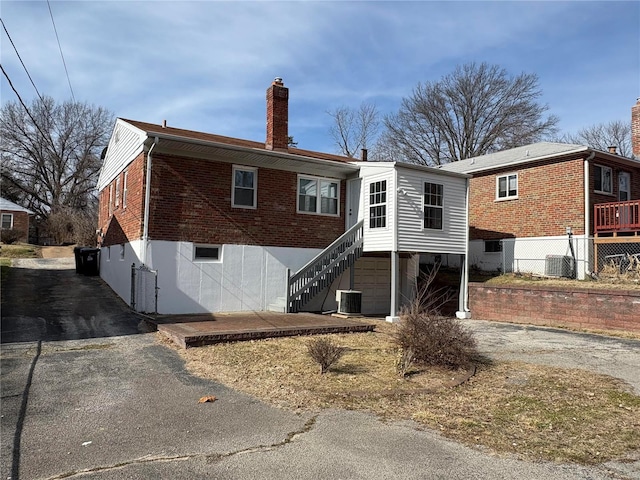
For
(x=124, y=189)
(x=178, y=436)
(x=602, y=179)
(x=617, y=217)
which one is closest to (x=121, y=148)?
(x=124, y=189)

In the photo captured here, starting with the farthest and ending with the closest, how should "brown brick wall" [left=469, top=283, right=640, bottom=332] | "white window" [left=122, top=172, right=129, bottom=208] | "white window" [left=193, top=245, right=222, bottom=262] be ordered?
"white window" [left=122, top=172, right=129, bottom=208] < "white window" [left=193, top=245, right=222, bottom=262] < "brown brick wall" [left=469, top=283, right=640, bottom=332]

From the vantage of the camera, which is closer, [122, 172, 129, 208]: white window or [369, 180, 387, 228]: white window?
[369, 180, 387, 228]: white window

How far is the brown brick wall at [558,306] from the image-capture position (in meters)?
12.7

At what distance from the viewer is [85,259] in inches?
849

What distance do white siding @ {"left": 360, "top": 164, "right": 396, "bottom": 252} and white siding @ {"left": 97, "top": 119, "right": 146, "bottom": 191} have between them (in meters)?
7.19

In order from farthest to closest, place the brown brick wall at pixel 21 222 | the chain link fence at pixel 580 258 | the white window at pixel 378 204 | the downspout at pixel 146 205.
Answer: the brown brick wall at pixel 21 222, the chain link fence at pixel 580 258, the white window at pixel 378 204, the downspout at pixel 146 205

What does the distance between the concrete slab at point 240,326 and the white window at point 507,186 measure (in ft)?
37.8

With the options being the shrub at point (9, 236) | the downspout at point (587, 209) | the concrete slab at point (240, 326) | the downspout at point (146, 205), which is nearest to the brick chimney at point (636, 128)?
the downspout at point (587, 209)

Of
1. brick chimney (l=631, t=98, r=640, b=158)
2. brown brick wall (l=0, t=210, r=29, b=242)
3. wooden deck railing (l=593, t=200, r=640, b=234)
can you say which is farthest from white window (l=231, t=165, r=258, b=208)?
brown brick wall (l=0, t=210, r=29, b=242)

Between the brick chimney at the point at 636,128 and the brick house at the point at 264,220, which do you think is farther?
the brick chimney at the point at 636,128

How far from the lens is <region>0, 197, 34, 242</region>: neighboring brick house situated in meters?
37.3

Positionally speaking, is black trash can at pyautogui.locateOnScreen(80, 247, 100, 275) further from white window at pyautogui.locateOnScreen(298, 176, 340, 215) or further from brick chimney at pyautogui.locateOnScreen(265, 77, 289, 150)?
white window at pyautogui.locateOnScreen(298, 176, 340, 215)

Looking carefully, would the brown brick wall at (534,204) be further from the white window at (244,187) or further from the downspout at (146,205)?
the downspout at (146,205)

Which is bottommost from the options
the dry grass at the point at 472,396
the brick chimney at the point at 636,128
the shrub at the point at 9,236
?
the dry grass at the point at 472,396
